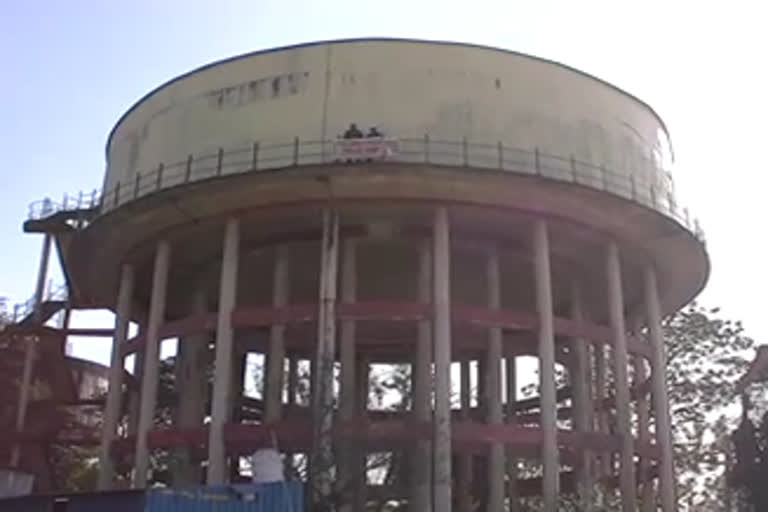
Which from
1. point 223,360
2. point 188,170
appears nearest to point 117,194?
point 188,170

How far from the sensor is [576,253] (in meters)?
25.5

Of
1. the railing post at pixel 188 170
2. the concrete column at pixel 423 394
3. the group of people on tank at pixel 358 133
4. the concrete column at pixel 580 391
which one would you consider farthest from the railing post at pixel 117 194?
the concrete column at pixel 580 391

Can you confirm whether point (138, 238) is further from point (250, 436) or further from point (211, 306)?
point (250, 436)

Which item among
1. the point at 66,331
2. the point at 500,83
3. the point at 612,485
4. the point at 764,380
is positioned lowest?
the point at 612,485

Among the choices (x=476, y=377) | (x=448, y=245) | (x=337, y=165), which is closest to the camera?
(x=337, y=165)

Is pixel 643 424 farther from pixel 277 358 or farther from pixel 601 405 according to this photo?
pixel 277 358

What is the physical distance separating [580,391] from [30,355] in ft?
54.3

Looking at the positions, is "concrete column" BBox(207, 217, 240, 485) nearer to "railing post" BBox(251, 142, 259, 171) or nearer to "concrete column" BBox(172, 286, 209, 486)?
A: "railing post" BBox(251, 142, 259, 171)

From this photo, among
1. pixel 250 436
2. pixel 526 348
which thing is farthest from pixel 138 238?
pixel 526 348

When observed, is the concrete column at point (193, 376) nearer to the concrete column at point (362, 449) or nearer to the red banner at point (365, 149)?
the concrete column at point (362, 449)

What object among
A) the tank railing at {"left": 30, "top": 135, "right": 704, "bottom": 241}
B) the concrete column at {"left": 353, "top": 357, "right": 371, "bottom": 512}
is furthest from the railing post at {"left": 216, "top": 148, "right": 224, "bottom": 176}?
the concrete column at {"left": 353, "top": 357, "right": 371, "bottom": 512}

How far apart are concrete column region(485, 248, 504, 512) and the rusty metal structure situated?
7 centimetres

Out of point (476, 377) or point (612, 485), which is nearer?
point (612, 485)

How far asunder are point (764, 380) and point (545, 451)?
6.15 meters
